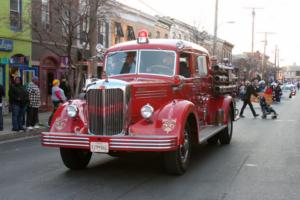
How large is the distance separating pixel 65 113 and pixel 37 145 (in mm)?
4440

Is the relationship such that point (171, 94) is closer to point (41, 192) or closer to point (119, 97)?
point (119, 97)

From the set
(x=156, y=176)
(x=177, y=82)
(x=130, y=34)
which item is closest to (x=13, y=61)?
(x=177, y=82)

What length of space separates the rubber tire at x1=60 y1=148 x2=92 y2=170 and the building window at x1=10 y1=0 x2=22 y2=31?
14069 mm

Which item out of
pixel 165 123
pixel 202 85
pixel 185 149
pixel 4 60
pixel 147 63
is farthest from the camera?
pixel 4 60

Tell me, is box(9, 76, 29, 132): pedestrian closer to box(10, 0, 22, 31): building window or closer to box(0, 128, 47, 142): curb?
box(0, 128, 47, 142): curb

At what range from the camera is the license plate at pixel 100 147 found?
300 inches

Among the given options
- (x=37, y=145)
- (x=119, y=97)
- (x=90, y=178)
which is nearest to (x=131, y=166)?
(x=90, y=178)

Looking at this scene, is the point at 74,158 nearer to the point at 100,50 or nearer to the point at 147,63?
the point at 147,63

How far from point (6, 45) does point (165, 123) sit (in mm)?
14752

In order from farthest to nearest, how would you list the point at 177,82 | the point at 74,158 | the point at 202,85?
1. the point at 202,85
2. the point at 177,82
3. the point at 74,158

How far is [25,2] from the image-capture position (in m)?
22.2

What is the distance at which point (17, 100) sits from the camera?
14.6 meters

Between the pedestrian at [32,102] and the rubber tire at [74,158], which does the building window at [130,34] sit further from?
the rubber tire at [74,158]

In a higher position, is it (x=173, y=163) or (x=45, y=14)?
(x=45, y=14)
